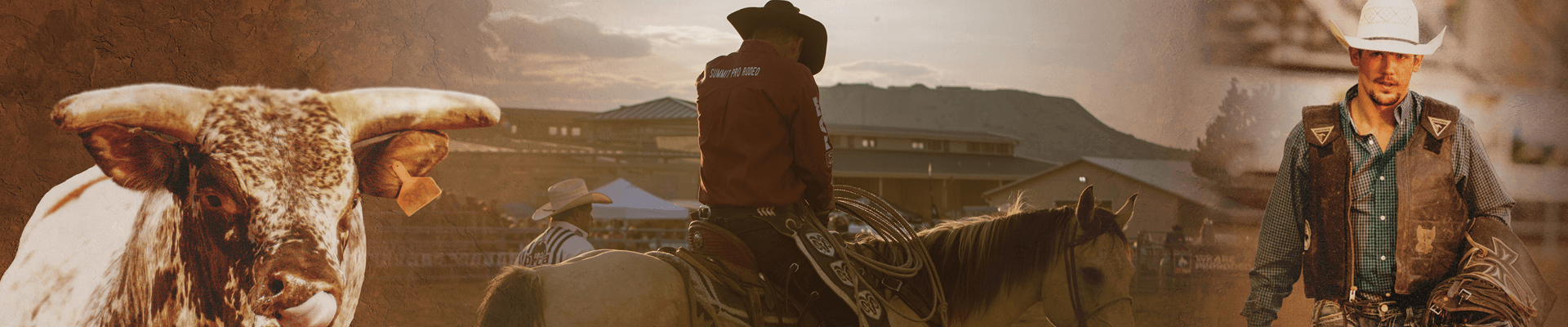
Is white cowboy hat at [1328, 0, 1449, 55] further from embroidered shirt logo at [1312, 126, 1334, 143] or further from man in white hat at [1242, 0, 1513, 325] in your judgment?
embroidered shirt logo at [1312, 126, 1334, 143]

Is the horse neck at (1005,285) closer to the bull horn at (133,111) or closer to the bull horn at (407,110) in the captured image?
the bull horn at (407,110)

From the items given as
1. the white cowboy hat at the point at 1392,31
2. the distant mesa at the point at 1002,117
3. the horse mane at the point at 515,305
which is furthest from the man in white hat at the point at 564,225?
the white cowboy hat at the point at 1392,31

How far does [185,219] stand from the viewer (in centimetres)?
384

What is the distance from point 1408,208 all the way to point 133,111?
539cm

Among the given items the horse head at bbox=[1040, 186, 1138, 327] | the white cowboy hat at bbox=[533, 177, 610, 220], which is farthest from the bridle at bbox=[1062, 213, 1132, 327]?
the white cowboy hat at bbox=[533, 177, 610, 220]

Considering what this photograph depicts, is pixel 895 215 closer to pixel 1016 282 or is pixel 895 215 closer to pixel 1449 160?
pixel 1016 282

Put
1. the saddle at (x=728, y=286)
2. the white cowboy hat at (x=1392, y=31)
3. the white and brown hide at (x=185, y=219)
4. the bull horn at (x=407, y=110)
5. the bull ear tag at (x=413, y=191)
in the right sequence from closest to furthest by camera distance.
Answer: the saddle at (x=728, y=286) < the white cowboy hat at (x=1392, y=31) < the white and brown hide at (x=185, y=219) < the bull horn at (x=407, y=110) < the bull ear tag at (x=413, y=191)

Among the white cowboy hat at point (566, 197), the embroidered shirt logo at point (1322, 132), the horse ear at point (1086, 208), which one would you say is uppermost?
the embroidered shirt logo at point (1322, 132)

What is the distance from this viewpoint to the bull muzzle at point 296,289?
3.92 m

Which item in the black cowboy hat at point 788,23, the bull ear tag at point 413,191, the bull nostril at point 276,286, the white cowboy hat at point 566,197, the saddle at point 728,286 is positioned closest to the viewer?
the saddle at point 728,286

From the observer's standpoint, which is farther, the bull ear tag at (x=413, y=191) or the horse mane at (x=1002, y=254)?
the bull ear tag at (x=413, y=191)

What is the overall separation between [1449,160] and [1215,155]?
266cm

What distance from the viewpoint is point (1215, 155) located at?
17.8 ft

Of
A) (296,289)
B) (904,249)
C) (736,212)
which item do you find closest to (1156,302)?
(904,249)
